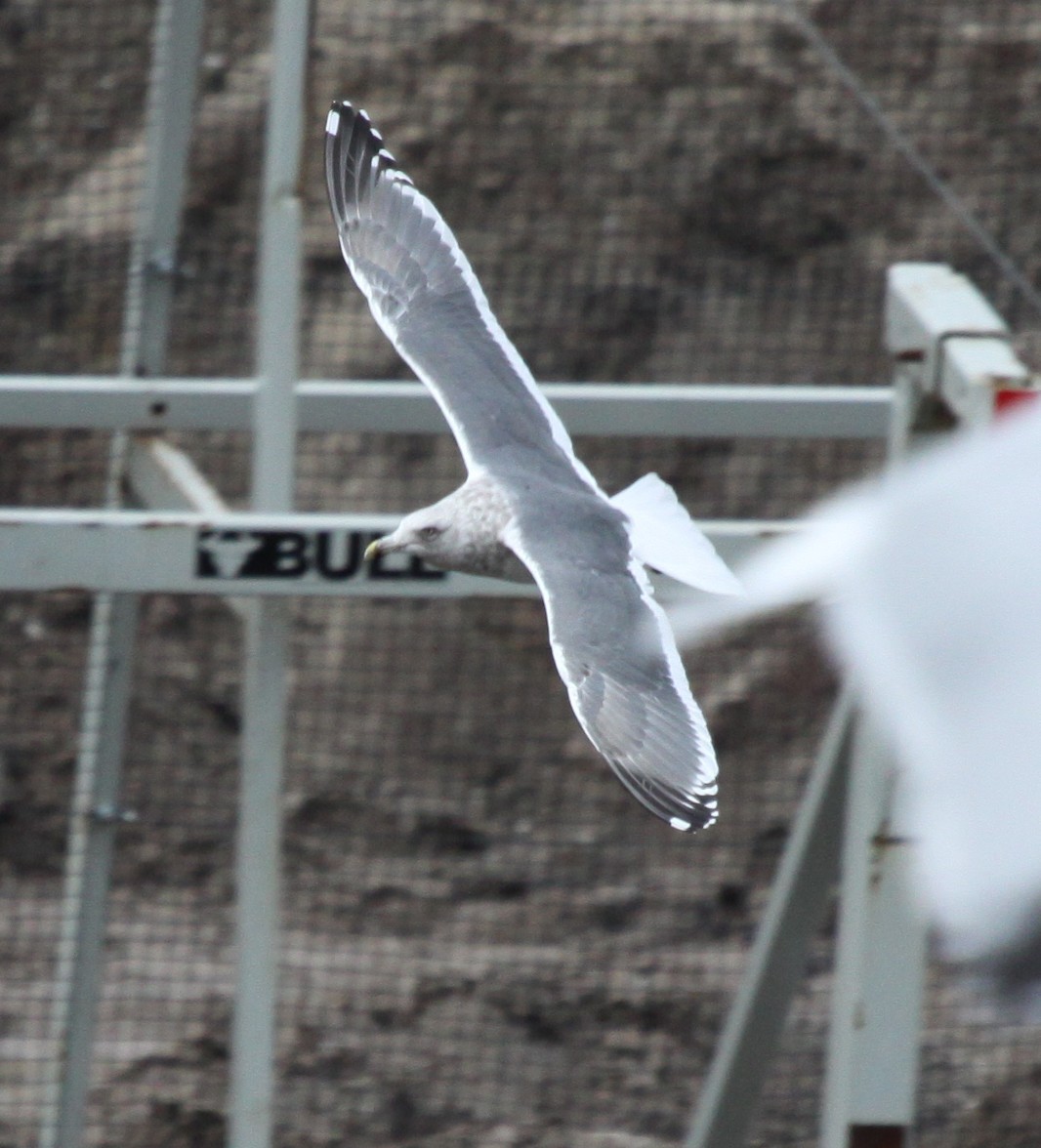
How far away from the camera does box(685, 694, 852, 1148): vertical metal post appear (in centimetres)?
176

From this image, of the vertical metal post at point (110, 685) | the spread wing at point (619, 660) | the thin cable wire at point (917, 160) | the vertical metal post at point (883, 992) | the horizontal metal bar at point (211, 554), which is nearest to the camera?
the spread wing at point (619, 660)

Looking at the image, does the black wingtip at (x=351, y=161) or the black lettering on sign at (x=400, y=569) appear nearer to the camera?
the black lettering on sign at (x=400, y=569)

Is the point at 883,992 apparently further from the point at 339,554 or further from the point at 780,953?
the point at 339,554

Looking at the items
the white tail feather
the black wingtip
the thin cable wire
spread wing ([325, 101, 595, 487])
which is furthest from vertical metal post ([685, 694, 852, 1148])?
the black wingtip

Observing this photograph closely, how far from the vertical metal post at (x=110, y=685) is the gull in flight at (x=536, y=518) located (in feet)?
0.80

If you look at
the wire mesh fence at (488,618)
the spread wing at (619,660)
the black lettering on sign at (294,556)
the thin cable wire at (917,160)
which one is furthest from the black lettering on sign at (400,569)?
the wire mesh fence at (488,618)

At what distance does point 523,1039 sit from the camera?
2820mm

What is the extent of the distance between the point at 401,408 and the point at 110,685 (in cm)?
39

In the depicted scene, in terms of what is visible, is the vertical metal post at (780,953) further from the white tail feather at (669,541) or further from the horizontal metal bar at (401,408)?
the horizontal metal bar at (401,408)

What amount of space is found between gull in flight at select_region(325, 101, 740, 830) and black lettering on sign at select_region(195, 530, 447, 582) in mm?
34

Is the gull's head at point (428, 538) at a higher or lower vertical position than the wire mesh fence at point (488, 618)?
lower

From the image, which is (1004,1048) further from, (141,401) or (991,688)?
(991,688)

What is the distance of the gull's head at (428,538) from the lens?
159 cm

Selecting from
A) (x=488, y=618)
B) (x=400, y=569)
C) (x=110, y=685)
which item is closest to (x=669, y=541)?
(x=400, y=569)
